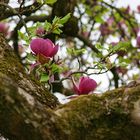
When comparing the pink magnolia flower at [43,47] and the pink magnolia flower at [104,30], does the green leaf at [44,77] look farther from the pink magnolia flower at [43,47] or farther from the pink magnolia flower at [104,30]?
the pink magnolia flower at [104,30]

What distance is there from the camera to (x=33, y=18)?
9.75 ft

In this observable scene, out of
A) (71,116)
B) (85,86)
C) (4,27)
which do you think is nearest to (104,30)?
(4,27)

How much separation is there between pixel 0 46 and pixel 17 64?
0.23 ft

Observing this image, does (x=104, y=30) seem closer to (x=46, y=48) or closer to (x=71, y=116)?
(x=46, y=48)

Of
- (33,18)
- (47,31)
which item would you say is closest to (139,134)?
(47,31)

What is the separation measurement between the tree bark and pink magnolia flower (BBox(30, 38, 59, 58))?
266 mm

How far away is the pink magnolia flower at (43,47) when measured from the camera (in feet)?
4.69

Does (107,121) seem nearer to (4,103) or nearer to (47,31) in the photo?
(4,103)

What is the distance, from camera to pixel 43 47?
56.7 inches

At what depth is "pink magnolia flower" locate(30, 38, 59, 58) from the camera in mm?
1429

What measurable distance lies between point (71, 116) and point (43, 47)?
414 mm

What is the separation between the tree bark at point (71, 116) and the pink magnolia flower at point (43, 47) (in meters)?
0.27

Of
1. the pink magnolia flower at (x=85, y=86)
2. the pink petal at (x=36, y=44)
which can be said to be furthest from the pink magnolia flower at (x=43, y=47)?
the pink magnolia flower at (x=85, y=86)

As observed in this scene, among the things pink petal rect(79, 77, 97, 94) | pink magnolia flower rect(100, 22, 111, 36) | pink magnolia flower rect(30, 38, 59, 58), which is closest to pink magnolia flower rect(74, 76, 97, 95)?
pink petal rect(79, 77, 97, 94)
